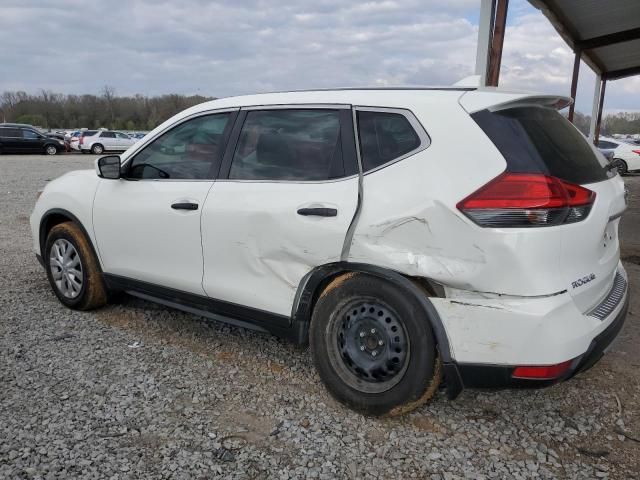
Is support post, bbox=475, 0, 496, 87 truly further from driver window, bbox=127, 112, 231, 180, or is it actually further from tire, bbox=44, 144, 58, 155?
tire, bbox=44, 144, 58, 155

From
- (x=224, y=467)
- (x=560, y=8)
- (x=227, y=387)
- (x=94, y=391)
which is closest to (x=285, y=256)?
(x=227, y=387)

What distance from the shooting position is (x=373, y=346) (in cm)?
284

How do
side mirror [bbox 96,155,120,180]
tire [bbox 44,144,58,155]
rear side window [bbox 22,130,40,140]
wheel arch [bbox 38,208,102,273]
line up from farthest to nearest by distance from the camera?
tire [bbox 44,144,58,155]
rear side window [bbox 22,130,40,140]
wheel arch [bbox 38,208,102,273]
side mirror [bbox 96,155,120,180]

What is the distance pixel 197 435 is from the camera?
275 cm

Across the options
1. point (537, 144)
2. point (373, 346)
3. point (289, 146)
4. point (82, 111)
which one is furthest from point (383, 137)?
point (82, 111)

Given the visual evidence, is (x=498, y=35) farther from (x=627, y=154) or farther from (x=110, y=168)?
(x=627, y=154)

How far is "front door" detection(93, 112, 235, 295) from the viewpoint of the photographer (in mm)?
3508

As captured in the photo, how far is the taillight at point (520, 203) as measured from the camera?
7.90 ft

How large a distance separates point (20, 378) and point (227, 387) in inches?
49.6

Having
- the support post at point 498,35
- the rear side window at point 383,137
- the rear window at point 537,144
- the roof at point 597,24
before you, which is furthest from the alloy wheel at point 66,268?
the roof at point 597,24

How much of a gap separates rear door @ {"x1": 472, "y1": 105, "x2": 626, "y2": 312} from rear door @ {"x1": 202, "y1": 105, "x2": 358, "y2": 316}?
78 cm

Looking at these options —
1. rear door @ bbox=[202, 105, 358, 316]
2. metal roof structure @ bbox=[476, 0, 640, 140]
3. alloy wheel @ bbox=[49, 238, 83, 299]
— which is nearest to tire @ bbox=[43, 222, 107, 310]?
alloy wheel @ bbox=[49, 238, 83, 299]

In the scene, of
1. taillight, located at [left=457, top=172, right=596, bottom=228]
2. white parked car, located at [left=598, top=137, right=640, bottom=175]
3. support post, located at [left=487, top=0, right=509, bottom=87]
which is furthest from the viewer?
white parked car, located at [left=598, top=137, right=640, bottom=175]

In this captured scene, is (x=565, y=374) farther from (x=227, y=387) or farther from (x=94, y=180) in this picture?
(x=94, y=180)
